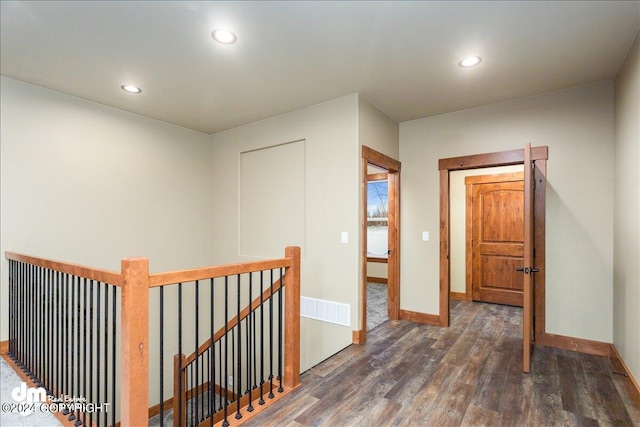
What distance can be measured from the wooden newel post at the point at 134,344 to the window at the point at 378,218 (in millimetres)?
5891

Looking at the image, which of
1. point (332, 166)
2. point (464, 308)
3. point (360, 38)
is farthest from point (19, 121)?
point (464, 308)

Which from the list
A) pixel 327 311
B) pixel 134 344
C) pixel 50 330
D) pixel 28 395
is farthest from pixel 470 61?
pixel 28 395

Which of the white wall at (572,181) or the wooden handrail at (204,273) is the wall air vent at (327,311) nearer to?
the wooden handrail at (204,273)

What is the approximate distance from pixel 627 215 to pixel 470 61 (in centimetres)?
175

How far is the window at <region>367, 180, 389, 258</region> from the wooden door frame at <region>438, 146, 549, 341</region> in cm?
304

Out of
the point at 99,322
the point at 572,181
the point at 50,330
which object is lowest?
the point at 50,330

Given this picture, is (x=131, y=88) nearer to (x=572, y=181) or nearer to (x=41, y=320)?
(x=41, y=320)

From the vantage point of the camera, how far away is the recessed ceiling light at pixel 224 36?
2.35 m

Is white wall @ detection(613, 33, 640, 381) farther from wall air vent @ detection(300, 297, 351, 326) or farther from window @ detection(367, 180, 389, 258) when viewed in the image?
window @ detection(367, 180, 389, 258)

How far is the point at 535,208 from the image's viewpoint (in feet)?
11.1

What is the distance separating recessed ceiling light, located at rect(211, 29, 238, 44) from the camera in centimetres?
235

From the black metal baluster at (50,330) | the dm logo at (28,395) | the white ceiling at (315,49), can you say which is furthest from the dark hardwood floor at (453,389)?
the white ceiling at (315,49)

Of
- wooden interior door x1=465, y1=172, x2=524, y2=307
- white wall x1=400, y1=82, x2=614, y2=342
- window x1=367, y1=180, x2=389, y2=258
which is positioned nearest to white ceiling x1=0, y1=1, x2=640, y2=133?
white wall x1=400, y1=82, x2=614, y2=342

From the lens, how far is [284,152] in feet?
13.6
